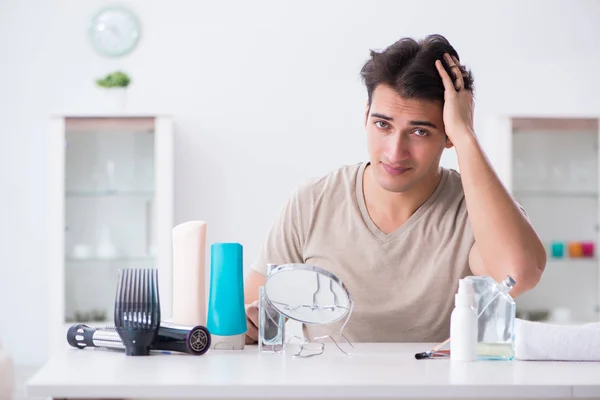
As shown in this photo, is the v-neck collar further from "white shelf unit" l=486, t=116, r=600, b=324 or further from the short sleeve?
"white shelf unit" l=486, t=116, r=600, b=324

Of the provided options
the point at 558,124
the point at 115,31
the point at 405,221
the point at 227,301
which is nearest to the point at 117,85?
the point at 115,31

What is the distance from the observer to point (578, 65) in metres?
4.62

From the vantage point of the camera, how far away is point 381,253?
83.0 inches

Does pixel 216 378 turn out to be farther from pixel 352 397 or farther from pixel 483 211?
pixel 483 211

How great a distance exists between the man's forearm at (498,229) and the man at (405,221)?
4 cm

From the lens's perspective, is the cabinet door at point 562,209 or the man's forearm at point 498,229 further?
the cabinet door at point 562,209

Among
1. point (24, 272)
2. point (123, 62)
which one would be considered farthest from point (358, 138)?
point (24, 272)

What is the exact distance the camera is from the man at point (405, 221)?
2053 mm

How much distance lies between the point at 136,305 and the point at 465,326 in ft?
2.03

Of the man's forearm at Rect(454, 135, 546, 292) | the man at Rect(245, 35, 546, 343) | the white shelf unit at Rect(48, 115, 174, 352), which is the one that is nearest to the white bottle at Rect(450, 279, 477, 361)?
the man's forearm at Rect(454, 135, 546, 292)

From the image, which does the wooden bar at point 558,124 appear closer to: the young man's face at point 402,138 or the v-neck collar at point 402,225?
the v-neck collar at point 402,225

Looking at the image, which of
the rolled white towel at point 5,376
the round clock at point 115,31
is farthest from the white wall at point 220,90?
the rolled white towel at point 5,376

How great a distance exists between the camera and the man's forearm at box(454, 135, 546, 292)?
1829 mm

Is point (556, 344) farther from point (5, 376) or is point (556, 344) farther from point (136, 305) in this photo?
point (5, 376)
